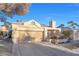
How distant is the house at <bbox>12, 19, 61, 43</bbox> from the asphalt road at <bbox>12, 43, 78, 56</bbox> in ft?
0.24

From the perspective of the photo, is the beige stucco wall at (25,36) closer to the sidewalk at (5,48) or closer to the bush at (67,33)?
the sidewalk at (5,48)

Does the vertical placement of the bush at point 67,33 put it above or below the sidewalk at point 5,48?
above

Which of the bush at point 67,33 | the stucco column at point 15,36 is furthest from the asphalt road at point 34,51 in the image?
the bush at point 67,33

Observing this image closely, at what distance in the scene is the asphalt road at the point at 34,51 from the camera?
12.8 ft

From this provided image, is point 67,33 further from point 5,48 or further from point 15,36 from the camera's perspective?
point 5,48

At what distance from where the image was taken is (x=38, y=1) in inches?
154

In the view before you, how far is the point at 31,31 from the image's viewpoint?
3.96 meters

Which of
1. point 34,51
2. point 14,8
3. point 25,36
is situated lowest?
point 34,51

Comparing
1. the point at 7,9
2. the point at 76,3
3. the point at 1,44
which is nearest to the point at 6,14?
the point at 7,9

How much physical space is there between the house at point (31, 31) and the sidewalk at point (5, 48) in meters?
0.10

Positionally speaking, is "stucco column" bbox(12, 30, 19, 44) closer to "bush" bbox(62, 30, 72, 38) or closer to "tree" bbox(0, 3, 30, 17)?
"tree" bbox(0, 3, 30, 17)

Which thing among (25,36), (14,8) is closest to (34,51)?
(25,36)

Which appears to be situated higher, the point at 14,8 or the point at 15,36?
the point at 14,8

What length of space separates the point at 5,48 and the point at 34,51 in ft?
1.10
